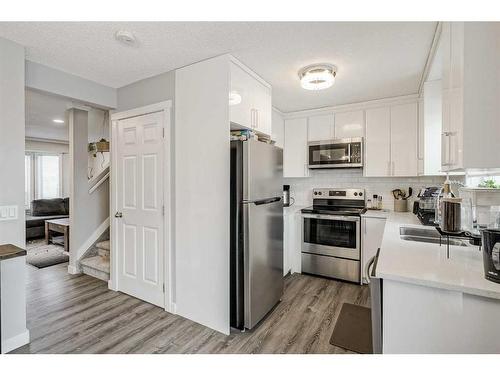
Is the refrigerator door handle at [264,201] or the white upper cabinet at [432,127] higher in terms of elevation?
the white upper cabinet at [432,127]

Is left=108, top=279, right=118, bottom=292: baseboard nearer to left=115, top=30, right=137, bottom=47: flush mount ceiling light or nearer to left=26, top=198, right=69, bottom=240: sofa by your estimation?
left=115, top=30, right=137, bottom=47: flush mount ceiling light

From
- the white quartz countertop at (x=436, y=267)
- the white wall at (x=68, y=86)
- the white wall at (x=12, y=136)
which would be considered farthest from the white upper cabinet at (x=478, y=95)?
the white wall at (x=68, y=86)

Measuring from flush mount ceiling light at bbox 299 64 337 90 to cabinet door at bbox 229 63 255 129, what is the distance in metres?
0.50

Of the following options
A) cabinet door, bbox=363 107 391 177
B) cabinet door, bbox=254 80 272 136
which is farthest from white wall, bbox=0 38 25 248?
cabinet door, bbox=363 107 391 177

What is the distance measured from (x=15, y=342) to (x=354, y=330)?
2.68 m

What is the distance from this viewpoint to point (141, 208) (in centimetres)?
266

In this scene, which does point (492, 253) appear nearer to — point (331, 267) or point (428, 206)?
point (428, 206)

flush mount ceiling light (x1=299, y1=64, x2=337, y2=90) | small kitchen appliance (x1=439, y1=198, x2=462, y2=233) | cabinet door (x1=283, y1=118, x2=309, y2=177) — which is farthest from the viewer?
cabinet door (x1=283, y1=118, x2=309, y2=177)

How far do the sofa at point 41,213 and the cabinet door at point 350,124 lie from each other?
6.03 m

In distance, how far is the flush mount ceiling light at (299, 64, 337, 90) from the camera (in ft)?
7.23

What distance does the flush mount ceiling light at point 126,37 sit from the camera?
5.75ft

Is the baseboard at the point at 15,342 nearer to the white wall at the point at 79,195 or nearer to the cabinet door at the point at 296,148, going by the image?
the white wall at the point at 79,195
